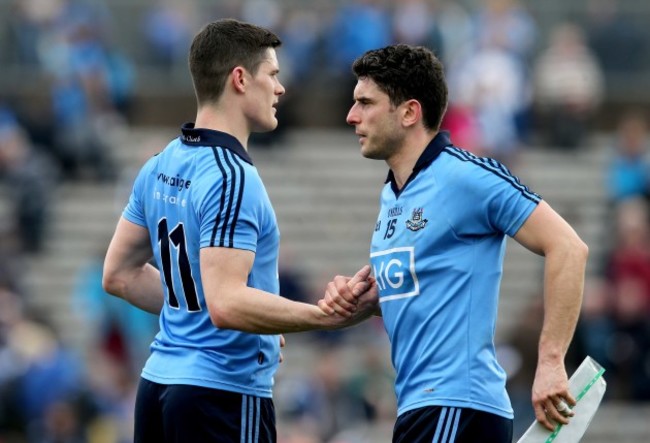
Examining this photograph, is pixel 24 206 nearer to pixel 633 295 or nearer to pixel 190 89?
pixel 190 89

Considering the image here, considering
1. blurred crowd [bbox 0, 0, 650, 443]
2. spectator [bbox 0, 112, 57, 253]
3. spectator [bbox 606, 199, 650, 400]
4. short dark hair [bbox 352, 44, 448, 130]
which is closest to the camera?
short dark hair [bbox 352, 44, 448, 130]

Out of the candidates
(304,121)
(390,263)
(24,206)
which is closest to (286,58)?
(304,121)

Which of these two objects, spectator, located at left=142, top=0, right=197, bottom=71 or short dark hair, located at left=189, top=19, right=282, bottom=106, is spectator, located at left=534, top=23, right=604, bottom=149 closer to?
spectator, located at left=142, top=0, right=197, bottom=71

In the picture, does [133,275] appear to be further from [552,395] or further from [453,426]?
[552,395]

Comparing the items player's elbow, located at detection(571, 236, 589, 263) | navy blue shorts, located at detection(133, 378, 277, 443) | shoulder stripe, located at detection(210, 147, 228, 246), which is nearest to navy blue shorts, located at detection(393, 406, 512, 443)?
navy blue shorts, located at detection(133, 378, 277, 443)

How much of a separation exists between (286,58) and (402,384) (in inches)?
504

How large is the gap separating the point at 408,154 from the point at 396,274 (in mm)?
510

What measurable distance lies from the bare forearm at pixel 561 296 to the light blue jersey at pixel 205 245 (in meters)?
1.14

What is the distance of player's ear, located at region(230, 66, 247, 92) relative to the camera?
6.60m

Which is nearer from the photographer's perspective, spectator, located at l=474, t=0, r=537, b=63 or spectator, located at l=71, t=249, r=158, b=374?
spectator, located at l=71, t=249, r=158, b=374

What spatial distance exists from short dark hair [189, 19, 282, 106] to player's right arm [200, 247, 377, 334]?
2.40 ft

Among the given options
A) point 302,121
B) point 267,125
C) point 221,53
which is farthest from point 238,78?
point 302,121

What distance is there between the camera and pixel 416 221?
6.48m

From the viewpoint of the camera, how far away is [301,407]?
43.3 feet
